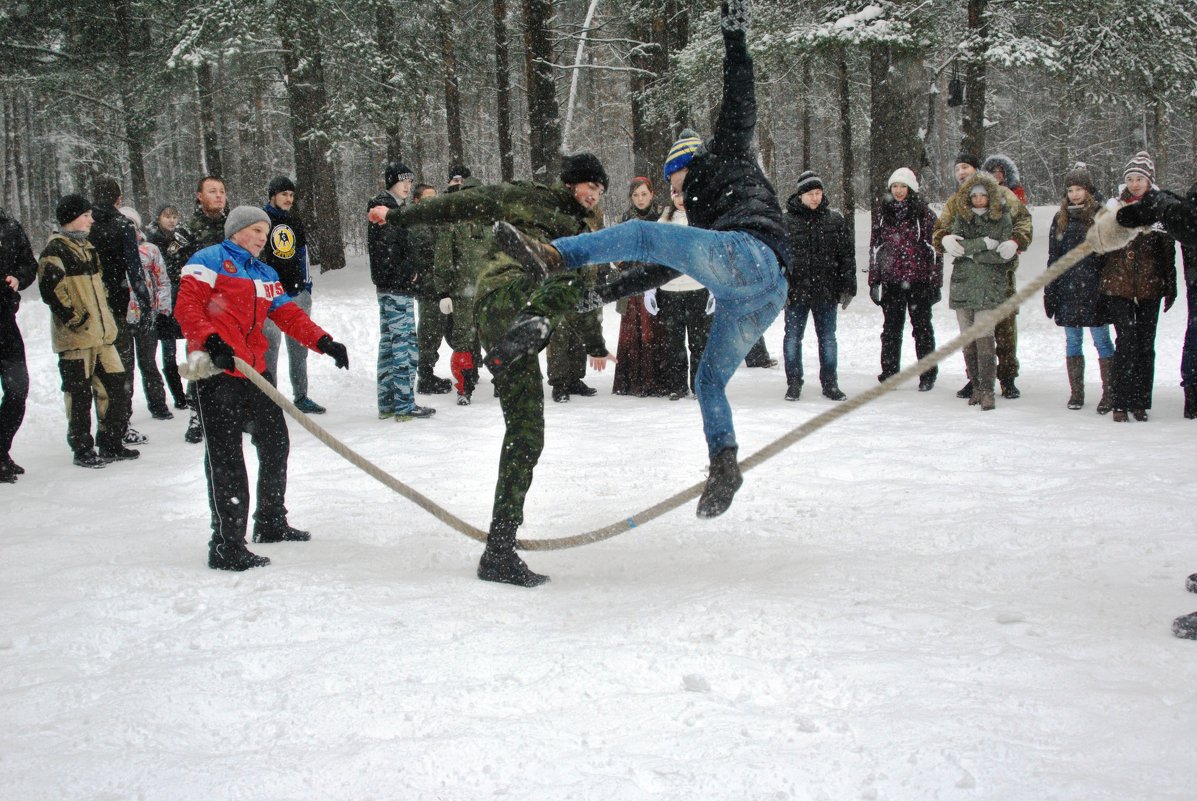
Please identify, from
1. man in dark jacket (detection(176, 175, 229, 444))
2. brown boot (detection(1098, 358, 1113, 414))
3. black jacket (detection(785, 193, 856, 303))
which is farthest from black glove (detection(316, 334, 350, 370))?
brown boot (detection(1098, 358, 1113, 414))

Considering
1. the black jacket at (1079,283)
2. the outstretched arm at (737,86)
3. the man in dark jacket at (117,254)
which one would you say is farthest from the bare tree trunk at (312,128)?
the outstretched arm at (737,86)

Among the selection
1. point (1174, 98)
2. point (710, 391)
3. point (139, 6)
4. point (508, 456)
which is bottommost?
point (508, 456)

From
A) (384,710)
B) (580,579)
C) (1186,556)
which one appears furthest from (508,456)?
(1186,556)

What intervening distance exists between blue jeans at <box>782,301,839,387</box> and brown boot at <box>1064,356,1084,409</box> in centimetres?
225

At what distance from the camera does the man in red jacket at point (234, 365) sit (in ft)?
15.6

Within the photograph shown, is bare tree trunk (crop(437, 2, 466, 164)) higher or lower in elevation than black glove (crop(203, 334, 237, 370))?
higher

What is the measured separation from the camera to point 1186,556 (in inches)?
183

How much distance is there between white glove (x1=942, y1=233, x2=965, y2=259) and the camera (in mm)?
8719

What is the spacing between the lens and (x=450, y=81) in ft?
65.6

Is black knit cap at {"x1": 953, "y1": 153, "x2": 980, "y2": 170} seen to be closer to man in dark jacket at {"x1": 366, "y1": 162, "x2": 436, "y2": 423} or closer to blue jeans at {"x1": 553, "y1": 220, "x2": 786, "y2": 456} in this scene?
man in dark jacket at {"x1": 366, "y1": 162, "x2": 436, "y2": 423}

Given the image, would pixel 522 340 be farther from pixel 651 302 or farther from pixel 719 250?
pixel 651 302

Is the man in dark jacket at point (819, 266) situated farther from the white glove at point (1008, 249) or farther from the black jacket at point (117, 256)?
the black jacket at point (117, 256)

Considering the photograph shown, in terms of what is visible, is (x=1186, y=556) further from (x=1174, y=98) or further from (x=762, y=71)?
(x=1174, y=98)

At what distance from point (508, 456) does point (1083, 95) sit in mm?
17465
